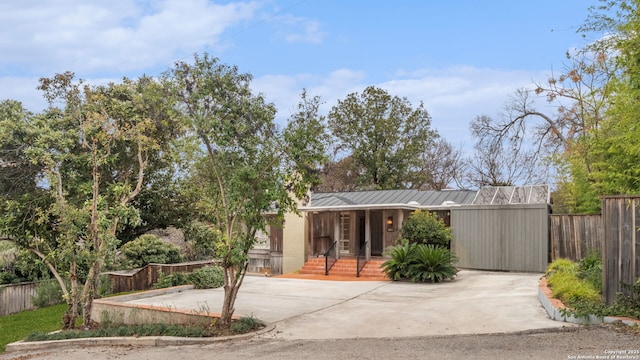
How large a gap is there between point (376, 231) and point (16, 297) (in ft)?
42.3

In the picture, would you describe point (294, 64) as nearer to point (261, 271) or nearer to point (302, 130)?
point (302, 130)

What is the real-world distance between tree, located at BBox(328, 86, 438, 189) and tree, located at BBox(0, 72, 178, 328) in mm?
22541

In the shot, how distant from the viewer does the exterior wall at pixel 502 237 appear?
16266mm

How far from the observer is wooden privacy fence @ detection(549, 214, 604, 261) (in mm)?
15252

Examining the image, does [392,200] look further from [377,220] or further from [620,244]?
[620,244]

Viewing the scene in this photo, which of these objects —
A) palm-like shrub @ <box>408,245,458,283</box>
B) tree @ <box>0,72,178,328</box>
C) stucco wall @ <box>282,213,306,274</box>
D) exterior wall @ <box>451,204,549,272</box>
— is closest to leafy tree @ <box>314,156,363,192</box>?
stucco wall @ <box>282,213,306,274</box>

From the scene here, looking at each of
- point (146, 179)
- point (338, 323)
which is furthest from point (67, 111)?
point (338, 323)

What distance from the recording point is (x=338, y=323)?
354 inches

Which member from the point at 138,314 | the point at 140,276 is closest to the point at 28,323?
the point at 140,276

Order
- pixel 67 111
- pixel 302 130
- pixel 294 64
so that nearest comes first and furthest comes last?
pixel 302 130, pixel 294 64, pixel 67 111

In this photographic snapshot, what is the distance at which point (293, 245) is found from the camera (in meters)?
21.5

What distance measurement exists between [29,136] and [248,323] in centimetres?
800

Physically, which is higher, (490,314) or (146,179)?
(146,179)

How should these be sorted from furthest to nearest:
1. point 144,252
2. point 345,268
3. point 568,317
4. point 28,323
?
point 144,252 < point 345,268 < point 28,323 < point 568,317
